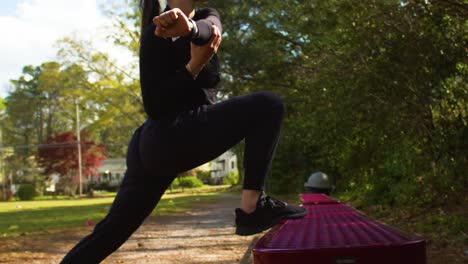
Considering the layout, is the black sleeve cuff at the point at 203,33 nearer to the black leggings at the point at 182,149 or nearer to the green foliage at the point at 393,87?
the black leggings at the point at 182,149

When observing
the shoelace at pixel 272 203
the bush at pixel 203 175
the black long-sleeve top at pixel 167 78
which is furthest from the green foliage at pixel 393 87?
the bush at pixel 203 175

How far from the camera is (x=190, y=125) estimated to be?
2.69 meters

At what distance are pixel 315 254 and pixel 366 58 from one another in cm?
609

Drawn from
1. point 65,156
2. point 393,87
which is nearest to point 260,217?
point 393,87

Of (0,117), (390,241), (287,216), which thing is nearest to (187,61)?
(287,216)

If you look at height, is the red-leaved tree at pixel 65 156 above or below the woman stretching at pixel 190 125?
above

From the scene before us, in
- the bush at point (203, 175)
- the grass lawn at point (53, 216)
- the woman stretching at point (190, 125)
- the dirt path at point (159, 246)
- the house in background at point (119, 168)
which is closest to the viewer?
the woman stretching at point (190, 125)

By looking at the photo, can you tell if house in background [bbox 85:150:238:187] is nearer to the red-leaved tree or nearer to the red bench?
the red-leaved tree

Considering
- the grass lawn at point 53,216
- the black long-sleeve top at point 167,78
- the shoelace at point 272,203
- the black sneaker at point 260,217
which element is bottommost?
the grass lawn at point 53,216

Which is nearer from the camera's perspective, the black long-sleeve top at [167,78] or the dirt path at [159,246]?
the black long-sleeve top at [167,78]

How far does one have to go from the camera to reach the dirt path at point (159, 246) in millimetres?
6961

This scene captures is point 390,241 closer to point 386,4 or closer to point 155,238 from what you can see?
point 386,4

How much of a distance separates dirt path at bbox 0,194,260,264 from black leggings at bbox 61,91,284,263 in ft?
8.41

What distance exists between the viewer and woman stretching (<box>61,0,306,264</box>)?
106 inches
